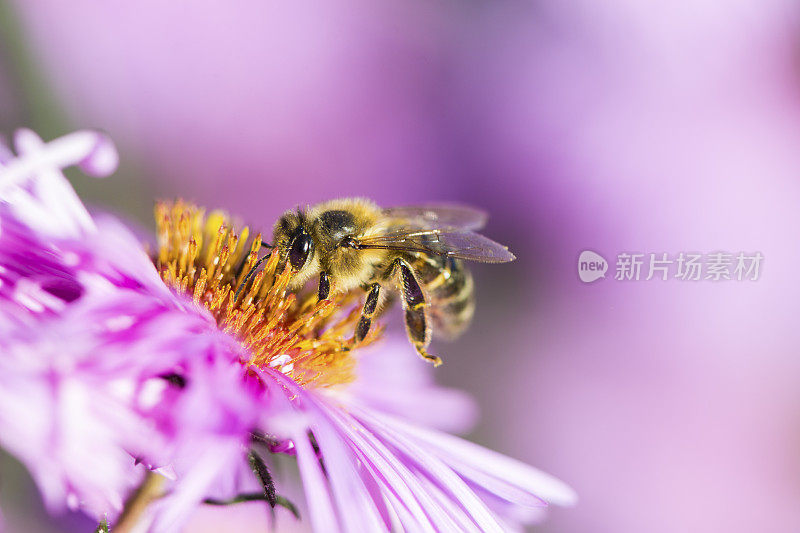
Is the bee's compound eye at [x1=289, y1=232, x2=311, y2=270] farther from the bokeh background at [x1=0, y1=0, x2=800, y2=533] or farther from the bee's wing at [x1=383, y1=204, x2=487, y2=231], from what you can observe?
the bokeh background at [x1=0, y1=0, x2=800, y2=533]

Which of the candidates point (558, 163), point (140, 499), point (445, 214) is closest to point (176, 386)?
point (140, 499)

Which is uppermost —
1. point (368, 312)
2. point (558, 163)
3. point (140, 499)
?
point (558, 163)

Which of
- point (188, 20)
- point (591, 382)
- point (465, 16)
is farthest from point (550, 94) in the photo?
point (188, 20)

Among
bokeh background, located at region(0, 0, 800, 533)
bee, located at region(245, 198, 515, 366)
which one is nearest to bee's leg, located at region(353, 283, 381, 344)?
bee, located at region(245, 198, 515, 366)

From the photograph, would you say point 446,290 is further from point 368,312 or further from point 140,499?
point 140,499

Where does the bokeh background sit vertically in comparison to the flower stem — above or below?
above

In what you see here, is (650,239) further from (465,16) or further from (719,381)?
(465,16)
